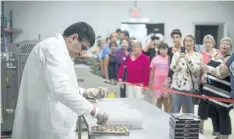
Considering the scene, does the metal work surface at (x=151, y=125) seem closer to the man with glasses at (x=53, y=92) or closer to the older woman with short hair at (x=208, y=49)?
the man with glasses at (x=53, y=92)

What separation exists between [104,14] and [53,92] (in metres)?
7.54

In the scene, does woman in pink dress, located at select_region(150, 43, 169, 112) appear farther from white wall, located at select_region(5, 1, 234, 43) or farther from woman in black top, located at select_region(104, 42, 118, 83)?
white wall, located at select_region(5, 1, 234, 43)

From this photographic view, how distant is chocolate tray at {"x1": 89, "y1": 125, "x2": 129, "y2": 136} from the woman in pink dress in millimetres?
2731

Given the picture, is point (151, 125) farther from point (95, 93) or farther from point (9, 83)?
point (9, 83)

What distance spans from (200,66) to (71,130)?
7.42ft

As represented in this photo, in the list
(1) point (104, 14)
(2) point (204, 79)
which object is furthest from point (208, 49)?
(1) point (104, 14)

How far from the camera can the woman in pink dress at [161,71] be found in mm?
4500

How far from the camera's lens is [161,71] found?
4.53m

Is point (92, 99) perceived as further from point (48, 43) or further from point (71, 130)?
point (48, 43)

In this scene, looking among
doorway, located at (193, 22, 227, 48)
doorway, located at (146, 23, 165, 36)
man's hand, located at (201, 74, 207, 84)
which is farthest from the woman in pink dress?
doorway, located at (193, 22, 227, 48)

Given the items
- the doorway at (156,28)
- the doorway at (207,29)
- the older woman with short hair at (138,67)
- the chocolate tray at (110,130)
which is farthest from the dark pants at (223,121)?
the doorway at (207,29)

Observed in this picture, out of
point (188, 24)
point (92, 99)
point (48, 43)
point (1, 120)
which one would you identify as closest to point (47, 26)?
point (188, 24)

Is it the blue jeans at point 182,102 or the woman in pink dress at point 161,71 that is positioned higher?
the woman in pink dress at point 161,71

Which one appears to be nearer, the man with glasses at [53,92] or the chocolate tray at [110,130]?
the man with glasses at [53,92]
